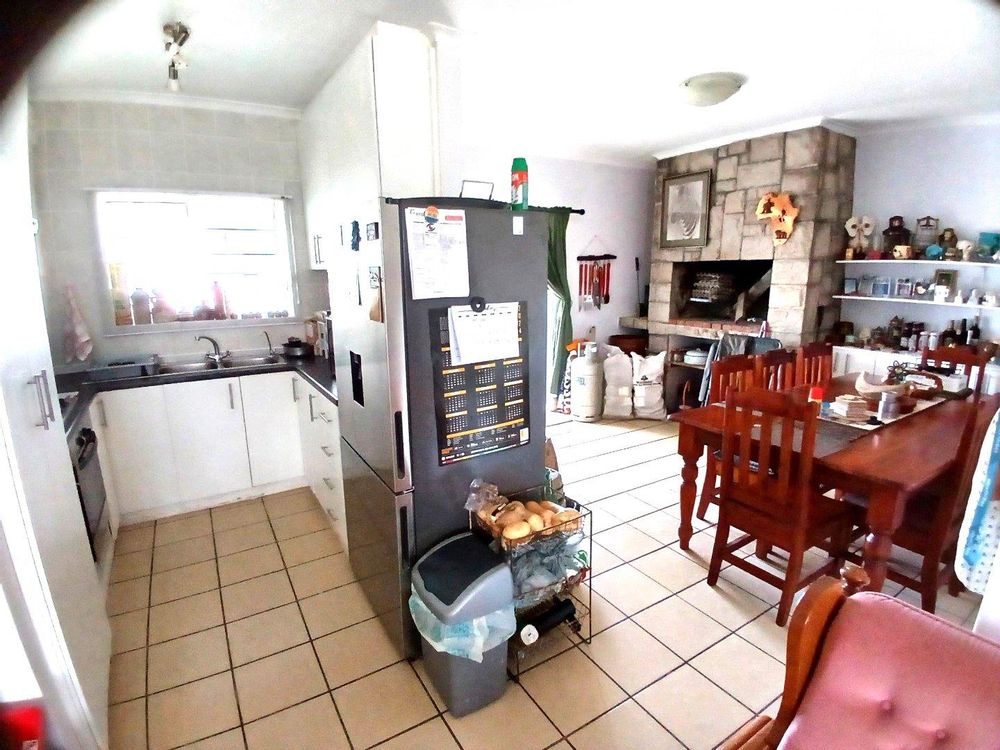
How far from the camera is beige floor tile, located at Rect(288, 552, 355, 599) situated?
2.21 metres

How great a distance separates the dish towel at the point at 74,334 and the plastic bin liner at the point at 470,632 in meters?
2.59

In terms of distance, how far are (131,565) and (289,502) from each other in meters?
0.81

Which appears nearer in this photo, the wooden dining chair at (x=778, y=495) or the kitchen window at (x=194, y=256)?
the wooden dining chair at (x=778, y=495)

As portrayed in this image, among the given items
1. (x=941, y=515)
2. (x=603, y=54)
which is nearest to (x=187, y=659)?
(x=941, y=515)

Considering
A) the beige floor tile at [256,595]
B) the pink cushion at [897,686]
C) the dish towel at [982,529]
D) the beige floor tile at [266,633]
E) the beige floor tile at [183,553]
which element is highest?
the dish towel at [982,529]

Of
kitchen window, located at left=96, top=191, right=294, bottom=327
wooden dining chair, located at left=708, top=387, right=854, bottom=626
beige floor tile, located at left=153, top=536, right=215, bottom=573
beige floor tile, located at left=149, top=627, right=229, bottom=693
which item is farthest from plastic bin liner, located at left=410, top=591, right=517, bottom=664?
kitchen window, located at left=96, top=191, right=294, bottom=327

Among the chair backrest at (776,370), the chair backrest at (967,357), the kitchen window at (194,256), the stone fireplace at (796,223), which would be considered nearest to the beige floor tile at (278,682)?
the kitchen window at (194,256)

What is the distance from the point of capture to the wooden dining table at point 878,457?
172 cm

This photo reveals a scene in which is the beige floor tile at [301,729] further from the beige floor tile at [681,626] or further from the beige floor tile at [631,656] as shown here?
the beige floor tile at [681,626]

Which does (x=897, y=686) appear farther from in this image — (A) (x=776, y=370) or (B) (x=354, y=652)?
(A) (x=776, y=370)

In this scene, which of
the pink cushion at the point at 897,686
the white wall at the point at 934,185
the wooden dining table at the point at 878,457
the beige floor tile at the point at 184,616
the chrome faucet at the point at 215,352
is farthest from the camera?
the white wall at the point at 934,185

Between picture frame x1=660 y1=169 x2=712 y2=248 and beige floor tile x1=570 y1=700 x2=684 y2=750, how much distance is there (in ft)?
12.7

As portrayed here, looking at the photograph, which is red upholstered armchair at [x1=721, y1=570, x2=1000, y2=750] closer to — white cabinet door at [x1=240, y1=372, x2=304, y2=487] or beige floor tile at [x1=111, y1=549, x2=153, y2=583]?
beige floor tile at [x1=111, y1=549, x2=153, y2=583]

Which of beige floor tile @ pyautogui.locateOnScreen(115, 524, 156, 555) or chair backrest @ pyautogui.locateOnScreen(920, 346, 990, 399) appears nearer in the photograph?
chair backrest @ pyautogui.locateOnScreen(920, 346, 990, 399)
